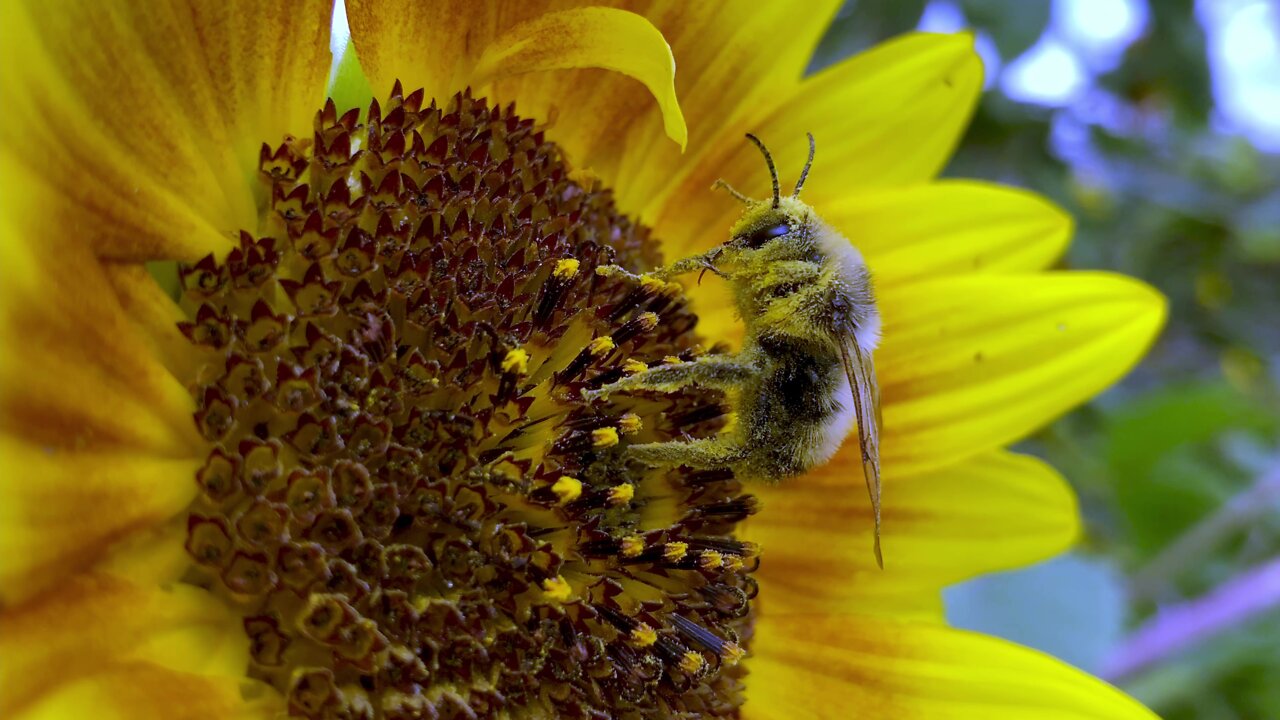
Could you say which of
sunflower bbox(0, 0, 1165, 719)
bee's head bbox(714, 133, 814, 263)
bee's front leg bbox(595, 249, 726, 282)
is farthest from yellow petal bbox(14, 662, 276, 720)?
bee's head bbox(714, 133, 814, 263)

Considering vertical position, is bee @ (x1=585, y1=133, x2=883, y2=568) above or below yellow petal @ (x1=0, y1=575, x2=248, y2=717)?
above

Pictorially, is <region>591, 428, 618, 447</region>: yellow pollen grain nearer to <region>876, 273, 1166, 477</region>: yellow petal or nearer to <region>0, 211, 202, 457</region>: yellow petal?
<region>0, 211, 202, 457</region>: yellow petal

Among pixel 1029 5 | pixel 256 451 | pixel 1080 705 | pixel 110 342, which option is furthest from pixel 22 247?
pixel 1029 5

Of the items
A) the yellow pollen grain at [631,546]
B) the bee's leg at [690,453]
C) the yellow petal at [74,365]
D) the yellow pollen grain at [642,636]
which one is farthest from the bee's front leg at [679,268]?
the yellow petal at [74,365]

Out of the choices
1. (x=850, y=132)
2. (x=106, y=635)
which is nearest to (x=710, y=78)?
(x=850, y=132)

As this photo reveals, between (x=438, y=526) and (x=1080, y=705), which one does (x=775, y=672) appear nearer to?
(x=1080, y=705)

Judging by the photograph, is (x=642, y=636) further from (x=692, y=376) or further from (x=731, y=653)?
(x=692, y=376)
